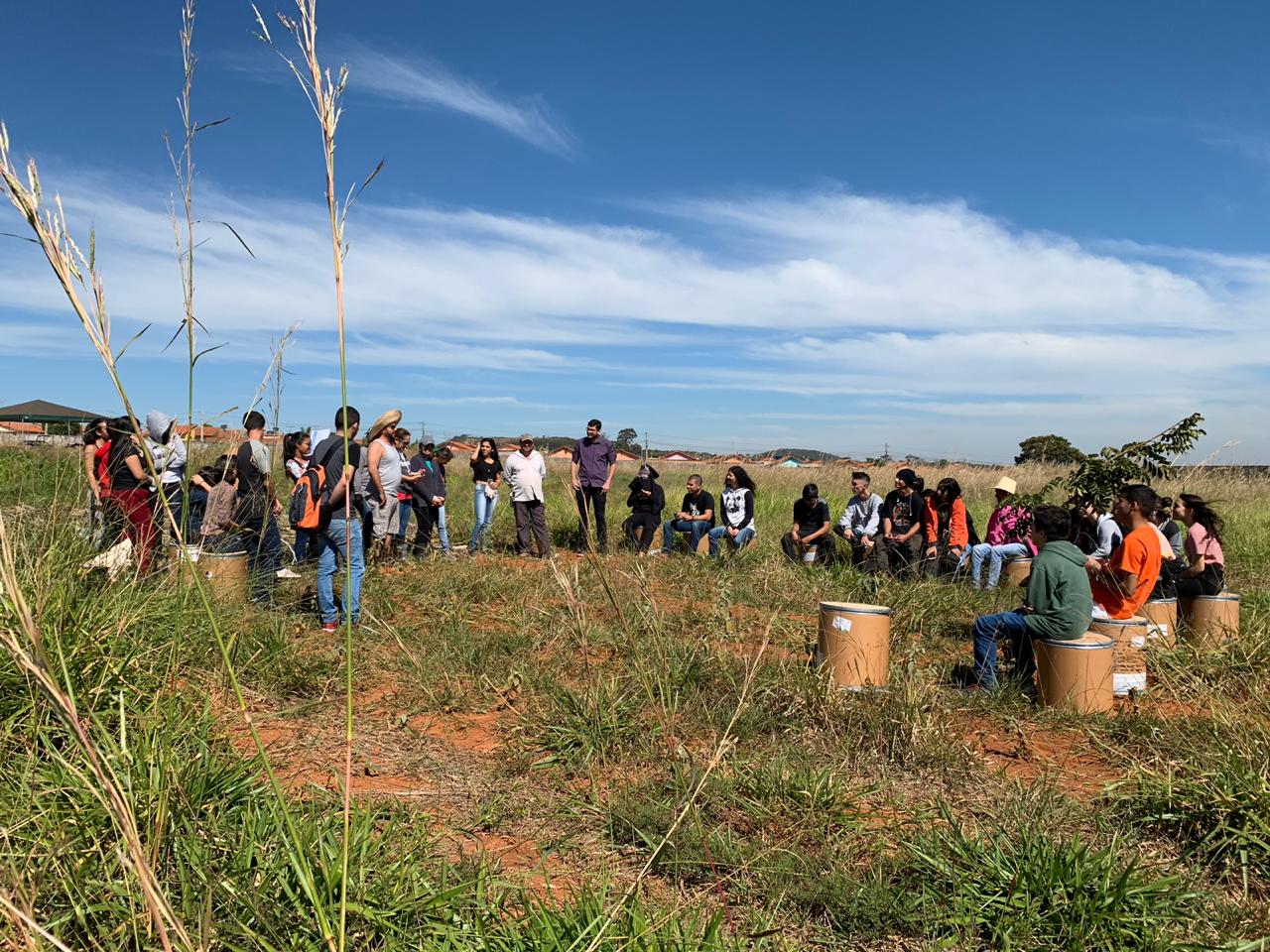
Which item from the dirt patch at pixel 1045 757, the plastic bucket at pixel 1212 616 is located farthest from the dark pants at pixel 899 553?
the dirt patch at pixel 1045 757

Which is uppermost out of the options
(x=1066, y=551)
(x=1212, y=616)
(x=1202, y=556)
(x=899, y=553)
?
(x=1066, y=551)

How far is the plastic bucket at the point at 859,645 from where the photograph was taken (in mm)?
4945

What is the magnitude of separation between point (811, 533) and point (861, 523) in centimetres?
57

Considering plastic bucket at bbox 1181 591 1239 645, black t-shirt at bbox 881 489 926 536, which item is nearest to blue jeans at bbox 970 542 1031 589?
black t-shirt at bbox 881 489 926 536

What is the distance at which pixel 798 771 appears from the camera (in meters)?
3.58

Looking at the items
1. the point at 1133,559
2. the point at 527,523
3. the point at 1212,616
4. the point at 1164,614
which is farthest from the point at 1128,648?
the point at 527,523

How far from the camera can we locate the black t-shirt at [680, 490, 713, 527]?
10582mm

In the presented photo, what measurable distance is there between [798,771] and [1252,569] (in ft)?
26.6

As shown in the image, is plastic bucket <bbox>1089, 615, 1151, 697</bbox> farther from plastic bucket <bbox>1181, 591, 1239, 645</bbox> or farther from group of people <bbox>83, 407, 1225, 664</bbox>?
plastic bucket <bbox>1181, 591, 1239, 645</bbox>

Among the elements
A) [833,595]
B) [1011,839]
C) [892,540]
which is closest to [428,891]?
[1011,839]

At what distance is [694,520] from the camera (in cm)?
1045

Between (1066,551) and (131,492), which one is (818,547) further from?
(131,492)

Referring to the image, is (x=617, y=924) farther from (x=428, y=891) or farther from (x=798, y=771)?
(x=798, y=771)

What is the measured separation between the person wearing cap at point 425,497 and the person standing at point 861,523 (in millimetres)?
4701
